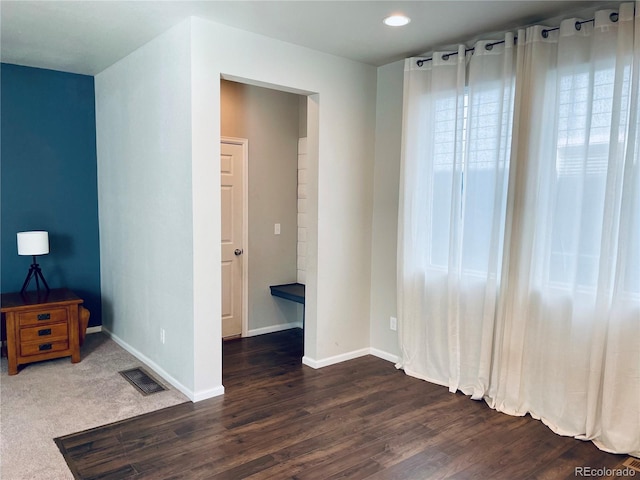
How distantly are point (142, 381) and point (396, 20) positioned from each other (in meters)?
3.12

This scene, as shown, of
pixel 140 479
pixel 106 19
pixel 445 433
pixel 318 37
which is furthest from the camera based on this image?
pixel 318 37

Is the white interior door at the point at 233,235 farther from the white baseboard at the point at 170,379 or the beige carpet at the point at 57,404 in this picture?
the beige carpet at the point at 57,404

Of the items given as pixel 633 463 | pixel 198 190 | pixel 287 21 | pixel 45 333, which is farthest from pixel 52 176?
pixel 633 463

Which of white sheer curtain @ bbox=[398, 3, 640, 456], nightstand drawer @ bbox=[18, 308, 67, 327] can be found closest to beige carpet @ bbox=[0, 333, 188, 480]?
nightstand drawer @ bbox=[18, 308, 67, 327]

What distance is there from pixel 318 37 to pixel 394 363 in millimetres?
2679

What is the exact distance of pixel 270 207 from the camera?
486cm

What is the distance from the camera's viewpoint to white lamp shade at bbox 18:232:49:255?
12.9ft

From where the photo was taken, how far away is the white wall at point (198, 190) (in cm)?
314

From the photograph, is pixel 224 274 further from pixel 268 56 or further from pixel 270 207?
pixel 268 56

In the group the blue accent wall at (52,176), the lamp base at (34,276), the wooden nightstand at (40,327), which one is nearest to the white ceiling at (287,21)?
the blue accent wall at (52,176)

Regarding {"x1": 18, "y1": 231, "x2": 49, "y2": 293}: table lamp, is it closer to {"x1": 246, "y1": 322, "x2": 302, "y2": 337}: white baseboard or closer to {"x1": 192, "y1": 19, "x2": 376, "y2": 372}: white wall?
{"x1": 246, "y1": 322, "x2": 302, "y2": 337}: white baseboard

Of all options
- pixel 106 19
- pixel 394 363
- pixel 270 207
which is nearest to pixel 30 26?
pixel 106 19

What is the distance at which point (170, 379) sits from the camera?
3.52 metres

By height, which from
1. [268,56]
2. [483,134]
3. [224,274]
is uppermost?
[268,56]
